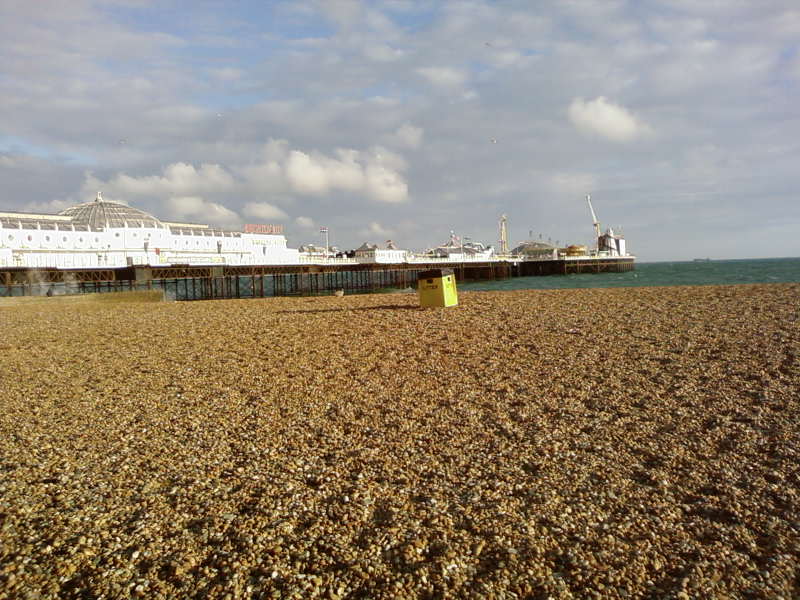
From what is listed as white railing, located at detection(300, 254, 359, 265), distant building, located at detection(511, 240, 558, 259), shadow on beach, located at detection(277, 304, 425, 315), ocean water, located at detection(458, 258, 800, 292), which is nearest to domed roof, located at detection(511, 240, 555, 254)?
distant building, located at detection(511, 240, 558, 259)

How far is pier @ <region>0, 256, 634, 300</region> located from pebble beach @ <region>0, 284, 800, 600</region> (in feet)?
92.3

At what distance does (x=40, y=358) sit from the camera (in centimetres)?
938

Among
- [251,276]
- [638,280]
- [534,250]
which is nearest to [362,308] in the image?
[251,276]

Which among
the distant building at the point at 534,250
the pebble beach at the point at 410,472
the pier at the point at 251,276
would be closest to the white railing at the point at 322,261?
the pier at the point at 251,276

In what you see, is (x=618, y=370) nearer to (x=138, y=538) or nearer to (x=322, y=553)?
(x=322, y=553)

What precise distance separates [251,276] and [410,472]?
3706 cm

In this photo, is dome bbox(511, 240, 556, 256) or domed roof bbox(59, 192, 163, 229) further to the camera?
dome bbox(511, 240, 556, 256)

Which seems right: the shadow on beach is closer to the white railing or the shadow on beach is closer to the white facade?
the white facade

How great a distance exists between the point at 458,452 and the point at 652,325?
7.82 meters

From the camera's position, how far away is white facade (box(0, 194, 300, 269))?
37188 mm

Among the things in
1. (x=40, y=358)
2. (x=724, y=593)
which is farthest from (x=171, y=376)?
(x=724, y=593)

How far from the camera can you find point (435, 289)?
598 inches

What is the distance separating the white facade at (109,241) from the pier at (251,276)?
3.21 ft

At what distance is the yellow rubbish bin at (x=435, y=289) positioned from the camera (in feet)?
49.6
